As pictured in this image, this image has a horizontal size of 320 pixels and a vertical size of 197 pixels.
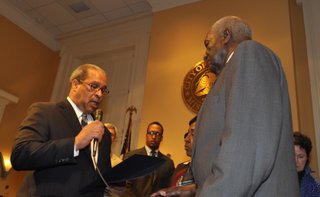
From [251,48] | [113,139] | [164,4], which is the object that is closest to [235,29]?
[251,48]

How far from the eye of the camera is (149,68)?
5.55 metres

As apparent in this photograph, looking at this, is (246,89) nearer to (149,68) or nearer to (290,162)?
(290,162)

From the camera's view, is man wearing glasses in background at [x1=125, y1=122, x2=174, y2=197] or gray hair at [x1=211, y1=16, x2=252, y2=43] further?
man wearing glasses in background at [x1=125, y1=122, x2=174, y2=197]

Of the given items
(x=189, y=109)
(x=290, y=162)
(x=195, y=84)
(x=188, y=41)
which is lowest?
(x=290, y=162)

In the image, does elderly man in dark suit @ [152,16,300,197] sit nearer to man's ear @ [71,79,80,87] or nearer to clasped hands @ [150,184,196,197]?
clasped hands @ [150,184,196,197]

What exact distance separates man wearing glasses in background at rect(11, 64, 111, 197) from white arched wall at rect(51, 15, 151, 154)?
3.19m

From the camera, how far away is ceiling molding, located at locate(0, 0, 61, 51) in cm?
664

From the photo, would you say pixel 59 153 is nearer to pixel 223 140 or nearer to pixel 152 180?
pixel 223 140

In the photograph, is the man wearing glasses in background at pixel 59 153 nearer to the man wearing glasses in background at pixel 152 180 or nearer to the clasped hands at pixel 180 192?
the clasped hands at pixel 180 192

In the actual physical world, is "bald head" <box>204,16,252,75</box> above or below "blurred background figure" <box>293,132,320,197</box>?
above

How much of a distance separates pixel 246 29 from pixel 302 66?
3.30 metres

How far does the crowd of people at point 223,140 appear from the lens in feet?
3.41

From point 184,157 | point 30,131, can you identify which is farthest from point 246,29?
point 184,157

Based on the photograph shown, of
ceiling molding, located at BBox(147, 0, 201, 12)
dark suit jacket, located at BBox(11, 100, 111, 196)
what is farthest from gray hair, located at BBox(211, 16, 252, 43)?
ceiling molding, located at BBox(147, 0, 201, 12)
